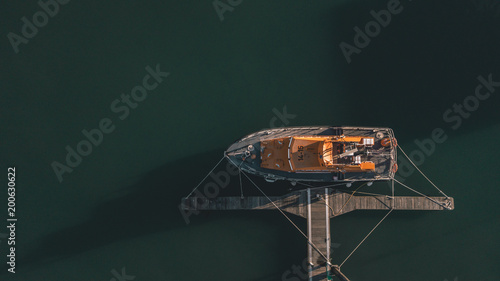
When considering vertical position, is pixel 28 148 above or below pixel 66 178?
above

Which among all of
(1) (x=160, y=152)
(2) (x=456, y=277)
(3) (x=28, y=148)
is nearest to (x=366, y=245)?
(2) (x=456, y=277)

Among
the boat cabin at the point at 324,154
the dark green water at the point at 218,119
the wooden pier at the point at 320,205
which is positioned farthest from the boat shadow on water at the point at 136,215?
the boat cabin at the point at 324,154

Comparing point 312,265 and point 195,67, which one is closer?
point 312,265

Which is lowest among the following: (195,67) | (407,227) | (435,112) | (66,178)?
(407,227)

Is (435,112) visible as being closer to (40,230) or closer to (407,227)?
(407,227)

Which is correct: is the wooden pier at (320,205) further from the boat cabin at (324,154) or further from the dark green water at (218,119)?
the boat cabin at (324,154)

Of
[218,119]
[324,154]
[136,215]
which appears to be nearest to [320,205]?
[324,154]

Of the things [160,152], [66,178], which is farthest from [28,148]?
[160,152]
